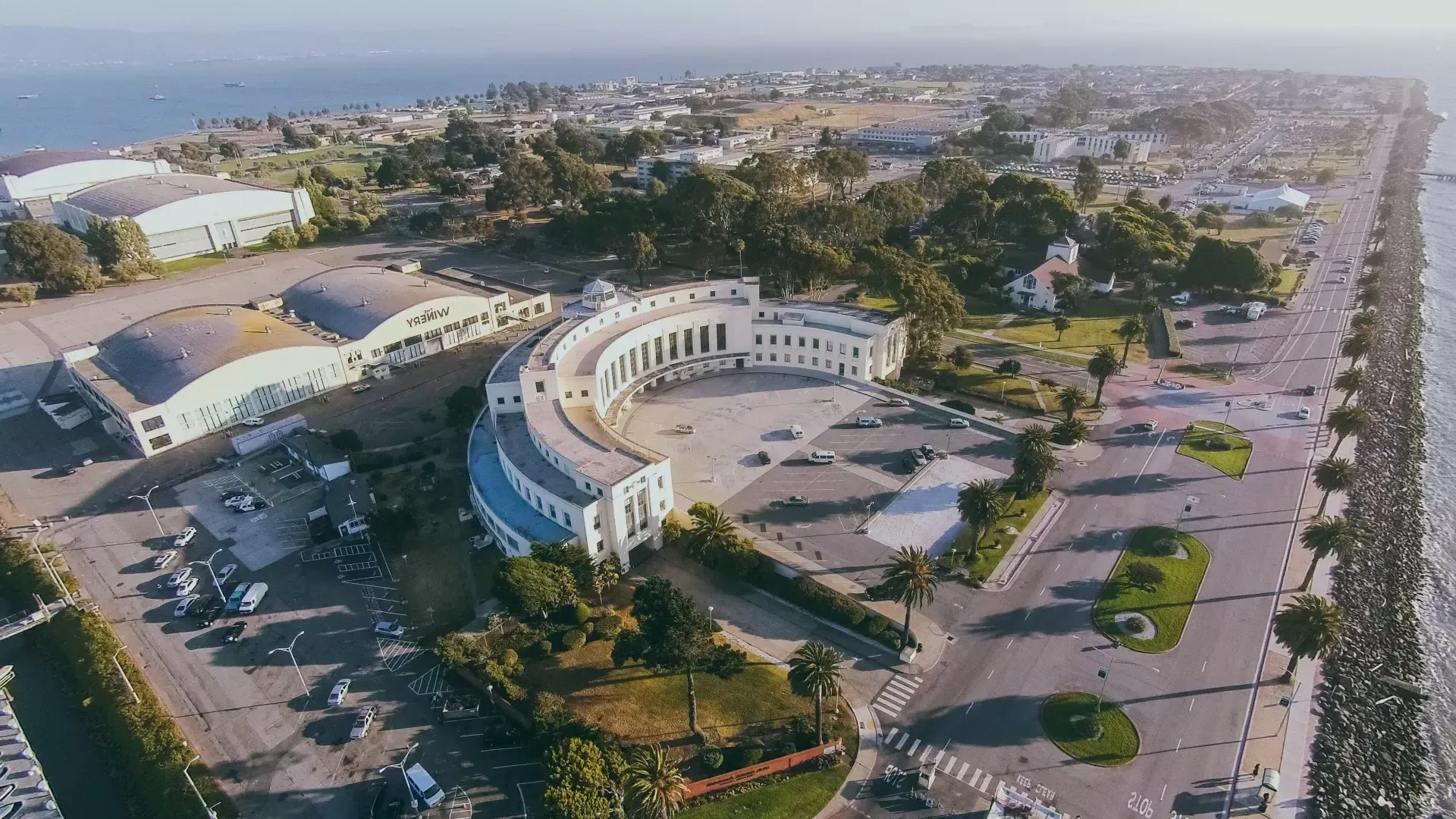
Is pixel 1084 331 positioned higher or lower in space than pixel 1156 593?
higher

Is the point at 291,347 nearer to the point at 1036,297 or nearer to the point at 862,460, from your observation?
the point at 862,460

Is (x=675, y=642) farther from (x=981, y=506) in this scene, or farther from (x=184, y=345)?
(x=184, y=345)

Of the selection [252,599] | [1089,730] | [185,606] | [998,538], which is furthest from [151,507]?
[1089,730]

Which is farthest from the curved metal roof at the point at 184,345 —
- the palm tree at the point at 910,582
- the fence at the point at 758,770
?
the palm tree at the point at 910,582

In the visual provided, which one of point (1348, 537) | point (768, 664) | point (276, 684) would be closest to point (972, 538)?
point (768, 664)

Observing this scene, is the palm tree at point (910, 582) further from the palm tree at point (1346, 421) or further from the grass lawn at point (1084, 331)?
the grass lawn at point (1084, 331)

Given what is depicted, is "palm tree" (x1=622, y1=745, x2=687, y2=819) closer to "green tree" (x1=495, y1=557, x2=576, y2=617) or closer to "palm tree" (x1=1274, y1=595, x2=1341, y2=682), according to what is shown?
"green tree" (x1=495, y1=557, x2=576, y2=617)
